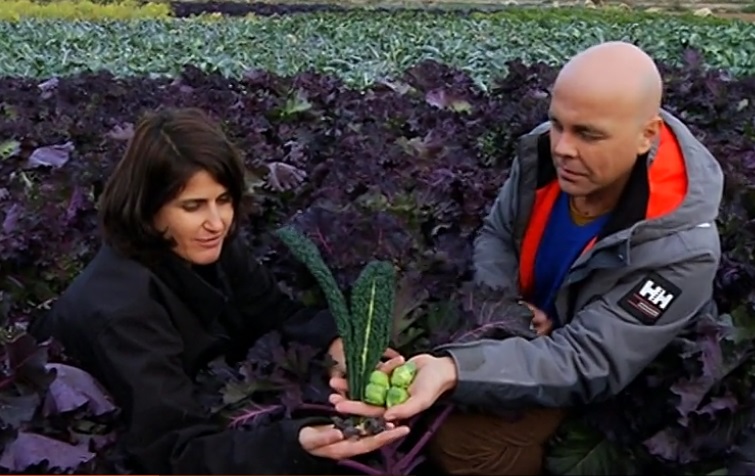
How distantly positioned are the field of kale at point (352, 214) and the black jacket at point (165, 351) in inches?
3.3

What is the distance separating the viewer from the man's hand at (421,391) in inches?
99.0

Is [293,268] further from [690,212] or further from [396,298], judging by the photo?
[690,212]

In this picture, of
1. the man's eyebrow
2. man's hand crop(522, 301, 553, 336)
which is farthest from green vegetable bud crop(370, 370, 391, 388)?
the man's eyebrow

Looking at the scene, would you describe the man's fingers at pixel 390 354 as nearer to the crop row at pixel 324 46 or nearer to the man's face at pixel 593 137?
the man's face at pixel 593 137

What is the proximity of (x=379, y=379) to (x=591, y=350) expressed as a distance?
0.59m

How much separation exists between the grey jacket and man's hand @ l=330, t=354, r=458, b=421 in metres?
0.03

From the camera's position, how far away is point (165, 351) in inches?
107

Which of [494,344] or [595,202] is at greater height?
[595,202]

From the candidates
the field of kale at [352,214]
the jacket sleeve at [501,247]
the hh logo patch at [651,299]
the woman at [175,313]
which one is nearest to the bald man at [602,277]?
the hh logo patch at [651,299]

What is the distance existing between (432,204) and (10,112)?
107 inches

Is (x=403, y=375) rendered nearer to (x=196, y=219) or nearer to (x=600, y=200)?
(x=196, y=219)

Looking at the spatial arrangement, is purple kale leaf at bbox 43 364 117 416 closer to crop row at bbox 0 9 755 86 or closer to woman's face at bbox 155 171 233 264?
woman's face at bbox 155 171 233 264

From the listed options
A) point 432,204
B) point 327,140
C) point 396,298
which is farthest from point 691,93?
point 396,298

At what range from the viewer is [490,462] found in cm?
293
